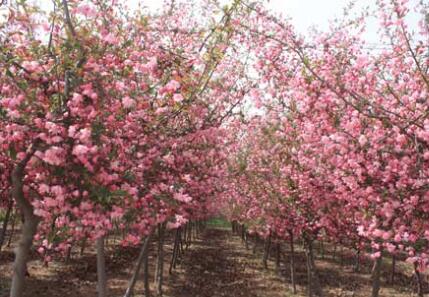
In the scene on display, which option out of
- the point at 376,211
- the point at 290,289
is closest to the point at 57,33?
the point at 376,211

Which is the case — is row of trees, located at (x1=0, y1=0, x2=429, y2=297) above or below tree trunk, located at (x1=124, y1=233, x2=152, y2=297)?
above

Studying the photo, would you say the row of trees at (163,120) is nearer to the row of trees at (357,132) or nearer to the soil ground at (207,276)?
the row of trees at (357,132)

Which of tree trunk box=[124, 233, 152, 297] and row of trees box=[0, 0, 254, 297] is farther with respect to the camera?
tree trunk box=[124, 233, 152, 297]

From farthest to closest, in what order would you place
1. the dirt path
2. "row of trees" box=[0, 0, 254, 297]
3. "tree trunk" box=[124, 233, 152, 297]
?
the dirt path
"tree trunk" box=[124, 233, 152, 297]
"row of trees" box=[0, 0, 254, 297]

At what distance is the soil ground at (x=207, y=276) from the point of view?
1750cm

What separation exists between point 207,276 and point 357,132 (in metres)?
14.9

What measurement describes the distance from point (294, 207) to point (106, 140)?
10403mm

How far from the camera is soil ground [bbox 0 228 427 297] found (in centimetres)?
1750

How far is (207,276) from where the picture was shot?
847 inches

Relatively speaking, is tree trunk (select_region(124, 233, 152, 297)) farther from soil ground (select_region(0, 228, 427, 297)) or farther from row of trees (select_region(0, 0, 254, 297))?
soil ground (select_region(0, 228, 427, 297))

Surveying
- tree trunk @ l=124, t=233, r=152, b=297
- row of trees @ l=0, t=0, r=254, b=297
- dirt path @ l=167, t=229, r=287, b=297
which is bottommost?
dirt path @ l=167, t=229, r=287, b=297

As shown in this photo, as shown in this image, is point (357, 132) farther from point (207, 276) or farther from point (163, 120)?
point (207, 276)

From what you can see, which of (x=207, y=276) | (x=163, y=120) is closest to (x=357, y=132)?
(x=163, y=120)

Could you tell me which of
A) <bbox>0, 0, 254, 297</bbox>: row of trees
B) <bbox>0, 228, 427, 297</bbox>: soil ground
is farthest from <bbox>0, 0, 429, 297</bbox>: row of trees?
<bbox>0, 228, 427, 297</bbox>: soil ground
